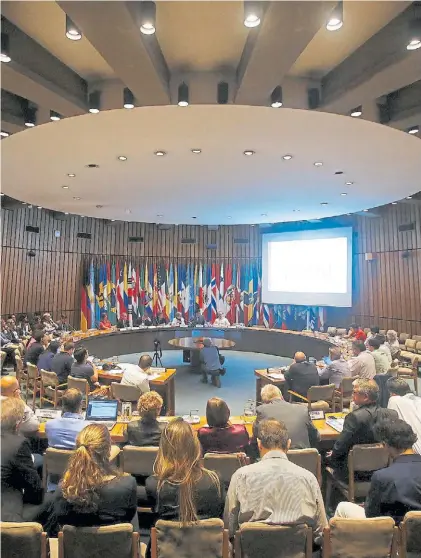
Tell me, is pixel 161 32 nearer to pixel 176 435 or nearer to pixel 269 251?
pixel 176 435

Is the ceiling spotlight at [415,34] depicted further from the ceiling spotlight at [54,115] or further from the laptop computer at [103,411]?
the laptop computer at [103,411]

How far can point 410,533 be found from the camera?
8.00 feet

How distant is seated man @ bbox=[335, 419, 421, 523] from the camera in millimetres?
2523

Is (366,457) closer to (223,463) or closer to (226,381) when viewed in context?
(223,463)

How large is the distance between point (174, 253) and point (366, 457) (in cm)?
1303

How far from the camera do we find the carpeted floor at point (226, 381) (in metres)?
7.96

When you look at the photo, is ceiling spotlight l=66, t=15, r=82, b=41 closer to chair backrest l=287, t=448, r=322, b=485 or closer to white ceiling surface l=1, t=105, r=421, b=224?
white ceiling surface l=1, t=105, r=421, b=224

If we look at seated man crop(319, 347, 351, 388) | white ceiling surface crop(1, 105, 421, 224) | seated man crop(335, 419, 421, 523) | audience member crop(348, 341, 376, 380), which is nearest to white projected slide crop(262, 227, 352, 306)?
white ceiling surface crop(1, 105, 421, 224)

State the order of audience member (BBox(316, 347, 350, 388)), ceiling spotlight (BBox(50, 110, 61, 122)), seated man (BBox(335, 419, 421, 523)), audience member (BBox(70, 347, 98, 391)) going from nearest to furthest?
1. seated man (BBox(335, 419, 421, 523))
2. ceiling spotlight (BBox(50, 110, 61, 122))
3. audience member (BBox(70, 347, 98, 391))
4. audience member (BBox(316, 347, 350, 388))

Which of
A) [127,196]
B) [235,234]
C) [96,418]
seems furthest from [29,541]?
[235,234]

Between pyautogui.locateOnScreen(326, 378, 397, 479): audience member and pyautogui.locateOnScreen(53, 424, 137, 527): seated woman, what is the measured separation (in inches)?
79.3

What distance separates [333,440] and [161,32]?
413cm

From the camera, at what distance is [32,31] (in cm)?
386

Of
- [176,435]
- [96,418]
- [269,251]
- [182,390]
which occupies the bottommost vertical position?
[182,390]
